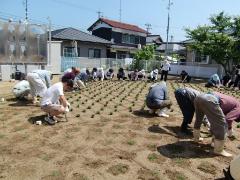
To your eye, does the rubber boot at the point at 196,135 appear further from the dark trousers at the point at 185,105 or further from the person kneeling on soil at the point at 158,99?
the person kneeling on soil at the point at 158,99

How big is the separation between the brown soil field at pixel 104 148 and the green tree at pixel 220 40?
48.0ft

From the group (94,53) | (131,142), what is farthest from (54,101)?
(94,53)

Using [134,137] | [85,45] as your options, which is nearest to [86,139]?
[134,137]

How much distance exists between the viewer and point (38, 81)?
9.70 m

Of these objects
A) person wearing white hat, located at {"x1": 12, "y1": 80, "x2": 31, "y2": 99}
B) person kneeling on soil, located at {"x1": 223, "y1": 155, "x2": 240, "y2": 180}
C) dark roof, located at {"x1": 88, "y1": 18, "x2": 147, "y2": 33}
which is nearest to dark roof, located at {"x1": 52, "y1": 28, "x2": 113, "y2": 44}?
dark roof, located at {"x1": 88, "y1": 18, "x2": 147, "y2": 33}

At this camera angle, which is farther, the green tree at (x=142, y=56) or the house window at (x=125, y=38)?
the house window at (x=125, y=38)

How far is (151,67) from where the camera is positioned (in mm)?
30547

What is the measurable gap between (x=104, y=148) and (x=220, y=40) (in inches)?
720

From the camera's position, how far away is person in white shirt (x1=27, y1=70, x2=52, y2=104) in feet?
31.7

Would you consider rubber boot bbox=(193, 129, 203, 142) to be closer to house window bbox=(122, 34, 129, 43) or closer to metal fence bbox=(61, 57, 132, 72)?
metal fence bbox=(61, 57, 132, 72)

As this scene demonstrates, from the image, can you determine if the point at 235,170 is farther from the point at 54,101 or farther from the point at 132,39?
the point at 132,39

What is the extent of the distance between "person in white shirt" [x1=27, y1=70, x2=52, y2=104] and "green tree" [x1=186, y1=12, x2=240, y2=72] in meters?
15.5

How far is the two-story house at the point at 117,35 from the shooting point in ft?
131

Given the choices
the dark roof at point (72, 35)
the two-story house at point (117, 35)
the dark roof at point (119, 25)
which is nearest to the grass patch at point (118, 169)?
the dark roof at point (72, 35)
